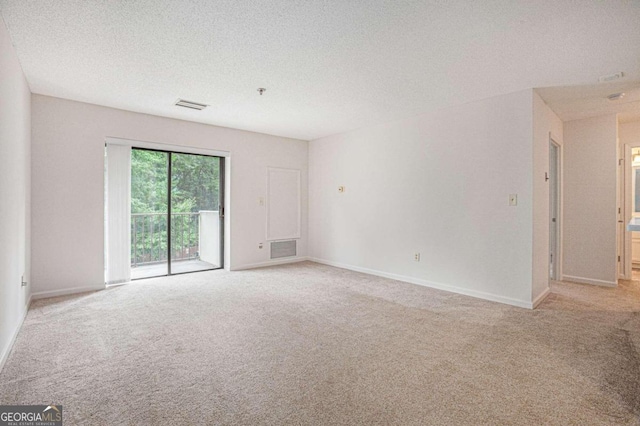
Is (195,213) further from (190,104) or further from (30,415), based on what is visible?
(30,415)

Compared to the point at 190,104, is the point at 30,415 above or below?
below

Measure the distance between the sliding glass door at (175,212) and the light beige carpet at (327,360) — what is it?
157 centimetres

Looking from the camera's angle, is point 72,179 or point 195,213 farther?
point 195,213

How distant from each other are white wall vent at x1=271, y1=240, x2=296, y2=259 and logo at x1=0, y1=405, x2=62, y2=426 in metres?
4.47

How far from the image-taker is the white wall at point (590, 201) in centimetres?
465

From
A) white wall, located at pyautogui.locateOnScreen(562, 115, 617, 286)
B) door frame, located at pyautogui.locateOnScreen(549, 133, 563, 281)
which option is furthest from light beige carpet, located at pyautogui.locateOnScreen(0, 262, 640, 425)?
door frame, located at pyautogui.locateOnScreen(549, 133, 563, 281)

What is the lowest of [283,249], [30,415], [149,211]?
[30,415]

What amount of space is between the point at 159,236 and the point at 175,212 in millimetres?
500

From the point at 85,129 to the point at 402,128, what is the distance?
4.38m

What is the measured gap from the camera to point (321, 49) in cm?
277

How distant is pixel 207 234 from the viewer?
6.06 metres

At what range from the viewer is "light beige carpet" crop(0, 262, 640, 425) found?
183cm

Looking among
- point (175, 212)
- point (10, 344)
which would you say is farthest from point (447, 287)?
point (10, 344)

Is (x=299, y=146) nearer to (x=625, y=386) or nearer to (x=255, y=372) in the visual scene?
(x=255, y=372)
